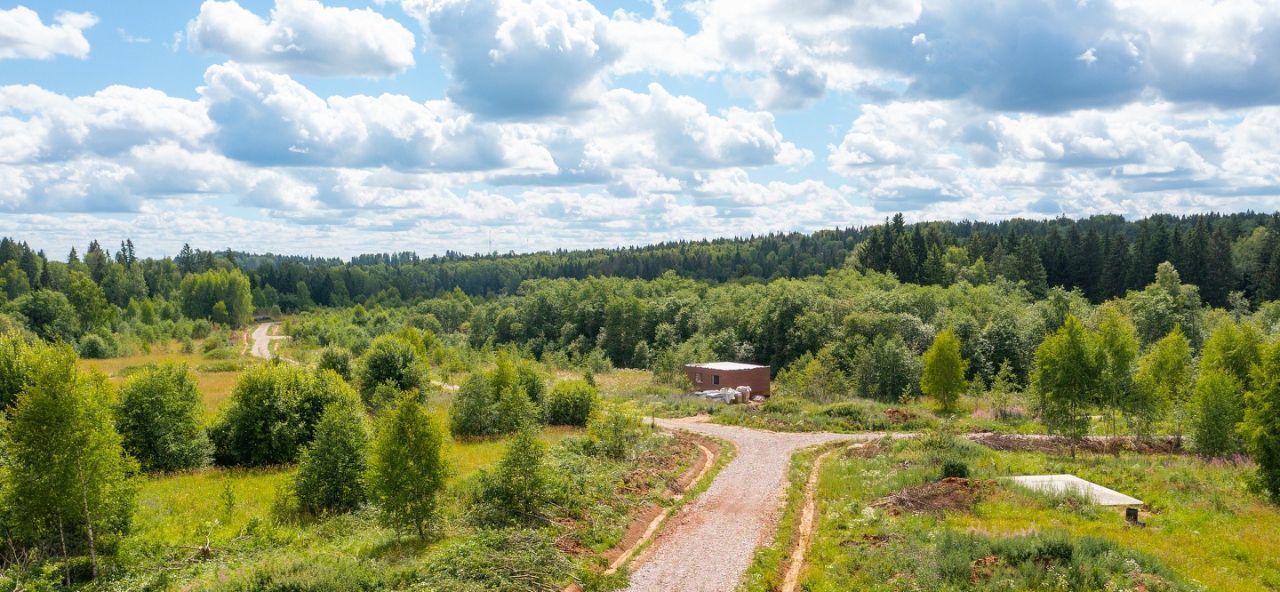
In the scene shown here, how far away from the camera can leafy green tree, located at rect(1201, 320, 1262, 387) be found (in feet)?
114

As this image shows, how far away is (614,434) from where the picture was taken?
26797 millimetres

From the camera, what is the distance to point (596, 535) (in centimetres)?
1692

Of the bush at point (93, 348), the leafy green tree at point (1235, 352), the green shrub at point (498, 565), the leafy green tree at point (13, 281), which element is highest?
the leafy green tree at point (13, 281)

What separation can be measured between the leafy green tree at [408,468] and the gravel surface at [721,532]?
16.2 ft

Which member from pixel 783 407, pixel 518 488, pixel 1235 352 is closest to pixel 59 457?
pixel 518 488

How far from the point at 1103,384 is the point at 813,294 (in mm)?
46570

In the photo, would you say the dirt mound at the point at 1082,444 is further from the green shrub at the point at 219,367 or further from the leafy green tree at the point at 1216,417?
the green shrub at the point at 219,367

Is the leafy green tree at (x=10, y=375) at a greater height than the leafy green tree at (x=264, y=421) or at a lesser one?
greater

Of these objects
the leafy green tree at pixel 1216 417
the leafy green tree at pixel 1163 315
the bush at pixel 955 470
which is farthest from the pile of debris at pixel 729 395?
the leafy green tree at pixel 1163 315

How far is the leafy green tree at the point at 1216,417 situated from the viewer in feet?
92.2

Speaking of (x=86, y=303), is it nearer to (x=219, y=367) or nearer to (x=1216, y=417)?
(x=219, y=367)

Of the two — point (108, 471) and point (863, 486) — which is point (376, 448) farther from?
point (863, 486)

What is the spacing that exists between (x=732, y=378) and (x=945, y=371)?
1646cm

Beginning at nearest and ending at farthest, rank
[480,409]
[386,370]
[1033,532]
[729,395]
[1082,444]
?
[1033,532]
[1082,444]
[480,409]
[386,370]
[729,395]
